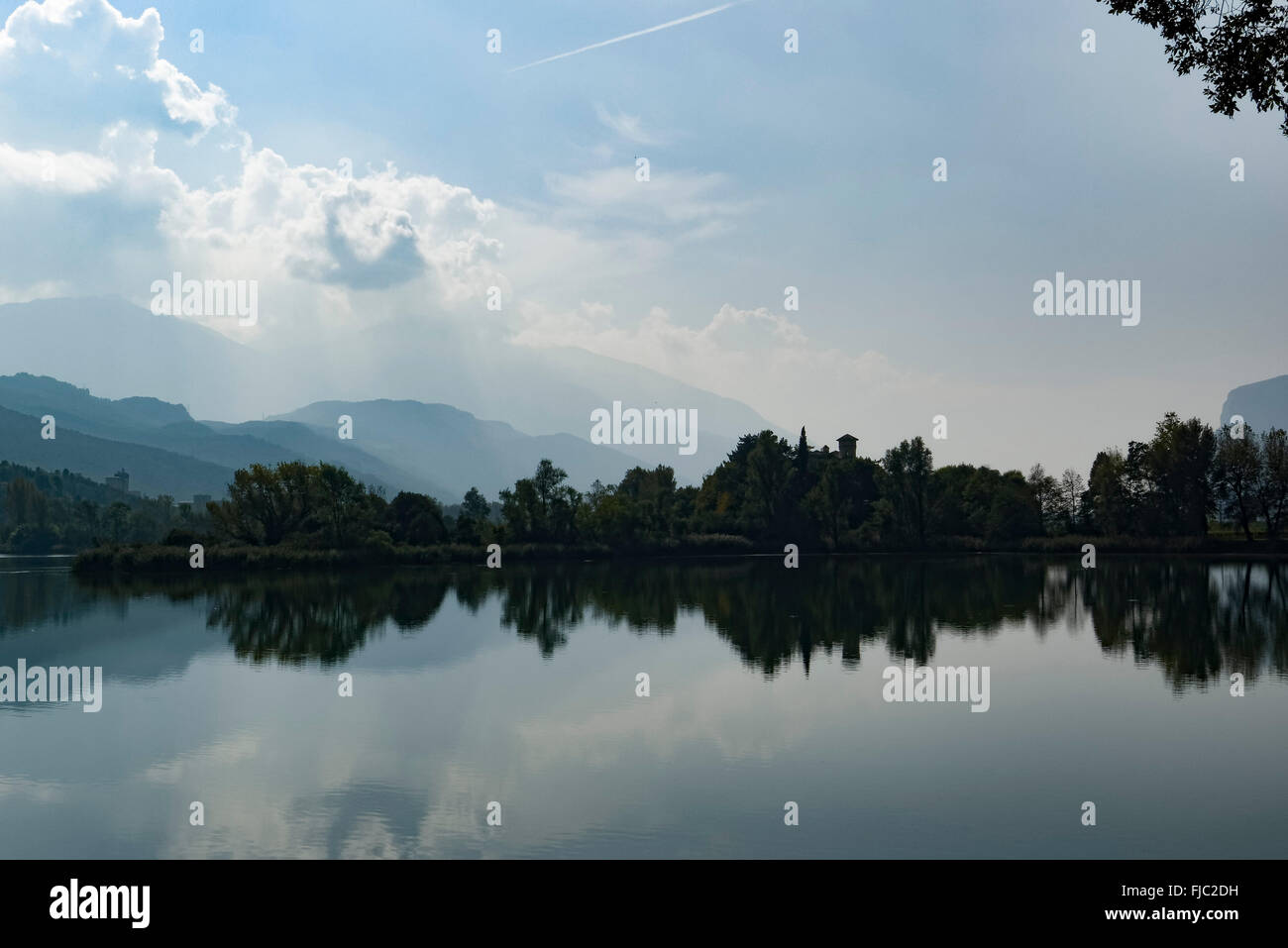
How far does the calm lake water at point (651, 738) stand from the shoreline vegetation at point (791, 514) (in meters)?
39.4

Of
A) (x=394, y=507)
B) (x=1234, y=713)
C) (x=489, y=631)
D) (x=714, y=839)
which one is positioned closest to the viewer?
(x=714, y=839)

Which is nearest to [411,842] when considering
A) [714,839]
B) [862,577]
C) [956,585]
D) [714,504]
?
[714,839]

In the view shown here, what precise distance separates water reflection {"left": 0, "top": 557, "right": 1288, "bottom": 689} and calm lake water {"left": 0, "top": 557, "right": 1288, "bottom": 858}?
320 mm

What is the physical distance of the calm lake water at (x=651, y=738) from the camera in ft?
43.1

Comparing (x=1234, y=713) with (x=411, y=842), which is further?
(x=1234, y=713)

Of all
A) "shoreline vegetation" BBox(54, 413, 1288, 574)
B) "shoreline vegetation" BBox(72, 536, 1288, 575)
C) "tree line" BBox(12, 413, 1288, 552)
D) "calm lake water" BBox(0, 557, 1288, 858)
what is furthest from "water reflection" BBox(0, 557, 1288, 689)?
"tree line" BBox(12, 413, 1288, 552)

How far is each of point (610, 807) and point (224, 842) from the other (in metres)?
5.24

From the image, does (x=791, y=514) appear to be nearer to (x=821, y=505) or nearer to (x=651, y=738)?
(x=821, y=505)

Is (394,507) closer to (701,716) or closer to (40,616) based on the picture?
(40,616)

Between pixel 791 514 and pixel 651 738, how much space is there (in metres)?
83.6

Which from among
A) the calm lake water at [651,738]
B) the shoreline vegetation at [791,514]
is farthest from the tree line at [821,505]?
the calm lake water at [651,738]

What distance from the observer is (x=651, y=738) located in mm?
18688

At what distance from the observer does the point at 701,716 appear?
67.0 feet
